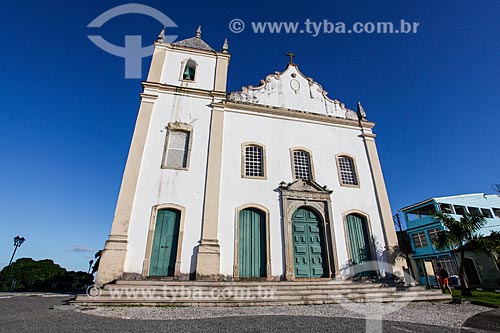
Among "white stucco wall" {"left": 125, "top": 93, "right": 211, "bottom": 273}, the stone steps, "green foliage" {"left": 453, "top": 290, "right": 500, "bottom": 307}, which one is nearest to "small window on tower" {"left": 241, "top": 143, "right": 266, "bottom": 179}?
"white stucco wall" {"left": 125, "top": 93, "right": 211, "bottom": 273}

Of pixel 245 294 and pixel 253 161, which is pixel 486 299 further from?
pixel 253 161

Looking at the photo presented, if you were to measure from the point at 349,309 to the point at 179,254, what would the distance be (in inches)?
220

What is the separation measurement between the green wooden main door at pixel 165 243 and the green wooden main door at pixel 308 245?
4.63 metres

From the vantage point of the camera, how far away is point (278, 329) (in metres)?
4.11

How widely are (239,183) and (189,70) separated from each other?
23.5 feet

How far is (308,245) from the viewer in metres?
9.79

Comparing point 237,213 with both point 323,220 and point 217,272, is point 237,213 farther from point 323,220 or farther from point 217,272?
point 323,220

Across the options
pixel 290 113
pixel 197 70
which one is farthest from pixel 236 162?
pixel 197 70

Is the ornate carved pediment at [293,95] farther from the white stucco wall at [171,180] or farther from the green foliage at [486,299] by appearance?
the green foliage at [486,299]

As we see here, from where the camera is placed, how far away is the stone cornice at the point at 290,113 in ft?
39.3

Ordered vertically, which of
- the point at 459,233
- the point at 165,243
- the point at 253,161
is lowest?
the point at 165,243

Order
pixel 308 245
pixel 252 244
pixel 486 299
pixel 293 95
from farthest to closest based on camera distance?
1. pixel 293 95
2. pixel 308 245
3. pixel 252 244
4. pixel 486 299

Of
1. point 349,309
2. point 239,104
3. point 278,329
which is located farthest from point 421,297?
point 239,104

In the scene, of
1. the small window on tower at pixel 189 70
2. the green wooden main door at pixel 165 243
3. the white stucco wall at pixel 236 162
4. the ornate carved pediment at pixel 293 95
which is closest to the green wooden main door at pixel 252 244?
the white stucco wall at pixel 236 162
